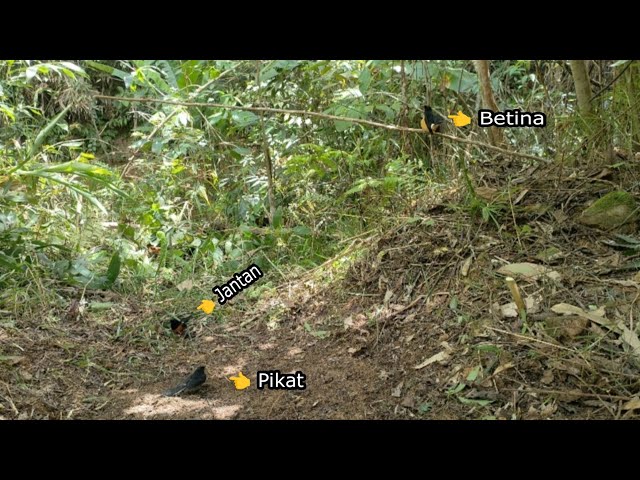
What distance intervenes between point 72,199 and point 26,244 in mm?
644

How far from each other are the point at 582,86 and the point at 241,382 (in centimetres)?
199

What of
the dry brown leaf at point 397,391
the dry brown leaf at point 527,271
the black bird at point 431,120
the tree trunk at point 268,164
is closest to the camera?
the dry brown leaf at point 397,391

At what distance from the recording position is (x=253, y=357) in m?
2.91

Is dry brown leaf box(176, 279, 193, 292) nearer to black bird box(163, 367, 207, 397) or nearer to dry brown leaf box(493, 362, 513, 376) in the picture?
black bird box(163, 367, 207, 397)

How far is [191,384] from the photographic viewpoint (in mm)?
2588

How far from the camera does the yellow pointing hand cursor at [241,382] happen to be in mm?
2629

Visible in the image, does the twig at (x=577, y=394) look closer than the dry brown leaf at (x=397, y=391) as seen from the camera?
Yes

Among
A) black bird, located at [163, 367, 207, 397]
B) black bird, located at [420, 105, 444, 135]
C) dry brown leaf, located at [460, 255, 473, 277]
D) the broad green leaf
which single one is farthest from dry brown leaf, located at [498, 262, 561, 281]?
the broad green leaf

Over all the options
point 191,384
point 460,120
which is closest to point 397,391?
point 191,384

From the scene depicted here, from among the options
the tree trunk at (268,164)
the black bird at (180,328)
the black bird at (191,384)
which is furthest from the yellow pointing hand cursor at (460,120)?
the black bird at (191,384)

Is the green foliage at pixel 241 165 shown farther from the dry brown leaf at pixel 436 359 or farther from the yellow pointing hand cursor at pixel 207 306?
the dry brown leaf at pixel 436 359

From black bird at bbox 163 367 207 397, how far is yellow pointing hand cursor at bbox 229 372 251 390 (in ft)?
0.43

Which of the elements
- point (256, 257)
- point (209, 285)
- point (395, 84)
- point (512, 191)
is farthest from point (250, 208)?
point (512, 191)

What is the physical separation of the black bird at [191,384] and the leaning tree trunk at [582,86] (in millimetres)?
2029
